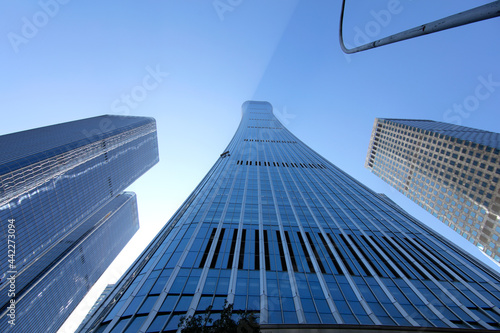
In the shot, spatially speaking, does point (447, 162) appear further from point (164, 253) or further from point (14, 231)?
point (14, 231)

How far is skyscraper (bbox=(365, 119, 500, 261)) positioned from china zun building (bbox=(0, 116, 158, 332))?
132834 mm

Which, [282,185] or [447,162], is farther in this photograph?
[447,162]

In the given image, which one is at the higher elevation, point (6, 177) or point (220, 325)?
point (220, 325)

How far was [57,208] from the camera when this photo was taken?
4129 inches

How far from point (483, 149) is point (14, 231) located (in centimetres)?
14166

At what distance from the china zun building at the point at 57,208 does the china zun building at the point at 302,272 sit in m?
81.3

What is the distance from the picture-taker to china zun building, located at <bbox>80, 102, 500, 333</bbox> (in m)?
20.8

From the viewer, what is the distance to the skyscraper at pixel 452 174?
57281 mm

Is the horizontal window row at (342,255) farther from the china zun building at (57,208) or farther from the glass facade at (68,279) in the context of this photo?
the glass facade at (68,279)

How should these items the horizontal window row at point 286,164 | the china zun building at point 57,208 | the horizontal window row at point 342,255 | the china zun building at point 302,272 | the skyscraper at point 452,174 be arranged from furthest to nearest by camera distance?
the china zun building at point 57,208 → the horizontal window row at point 286,164 → the skyscraper at point 452,174 → the horizontal window row at point 342,255 → the china zun building at point 302,272

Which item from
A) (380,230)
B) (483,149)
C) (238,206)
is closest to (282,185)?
(238,206)

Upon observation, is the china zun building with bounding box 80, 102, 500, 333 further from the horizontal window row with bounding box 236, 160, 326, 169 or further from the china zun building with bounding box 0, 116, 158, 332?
the china zun building with bounding box 0, 116, 158, 332

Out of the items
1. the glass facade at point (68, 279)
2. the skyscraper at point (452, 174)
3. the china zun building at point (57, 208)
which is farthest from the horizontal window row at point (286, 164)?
the glass facade at point (68, 279)

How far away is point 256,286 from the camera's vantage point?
79.3 ft
